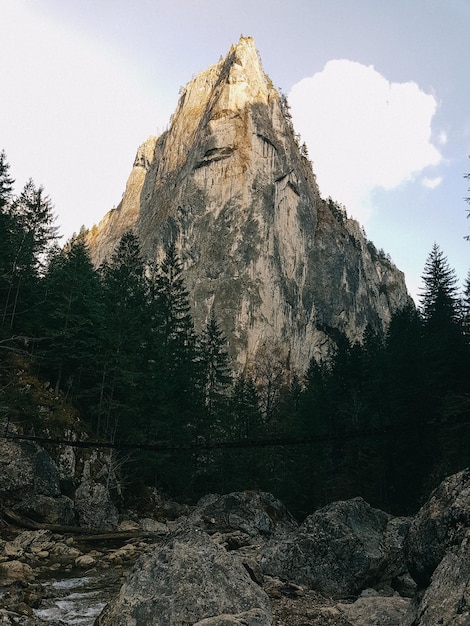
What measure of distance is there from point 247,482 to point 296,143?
99791 millimetres

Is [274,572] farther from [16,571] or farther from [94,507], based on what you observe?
[94,507]

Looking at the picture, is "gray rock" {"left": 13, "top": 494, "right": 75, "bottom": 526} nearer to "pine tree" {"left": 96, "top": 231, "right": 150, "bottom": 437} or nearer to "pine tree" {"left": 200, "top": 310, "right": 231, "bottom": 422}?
"pine tree" {"left": 96, "top": 231, "right": 150, "bottom": 437}

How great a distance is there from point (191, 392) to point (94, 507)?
20509mm

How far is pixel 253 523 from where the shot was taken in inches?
1086

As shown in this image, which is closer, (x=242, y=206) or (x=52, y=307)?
(x=52, y=307)

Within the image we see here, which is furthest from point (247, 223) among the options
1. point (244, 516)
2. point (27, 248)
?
point (244, 516)

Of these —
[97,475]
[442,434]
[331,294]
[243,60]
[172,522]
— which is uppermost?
[243,60]

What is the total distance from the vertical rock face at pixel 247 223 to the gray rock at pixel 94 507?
204 feet

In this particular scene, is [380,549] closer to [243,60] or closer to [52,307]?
[52,307]

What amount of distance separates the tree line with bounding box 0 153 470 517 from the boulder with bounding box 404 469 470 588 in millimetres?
20370

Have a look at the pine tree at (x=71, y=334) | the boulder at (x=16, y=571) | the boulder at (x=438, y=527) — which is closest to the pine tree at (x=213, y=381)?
the pine tree at (x=71, y=334)

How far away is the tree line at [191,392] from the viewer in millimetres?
31719

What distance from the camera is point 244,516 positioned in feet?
92.4

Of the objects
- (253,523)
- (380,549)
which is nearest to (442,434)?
(253,523)
